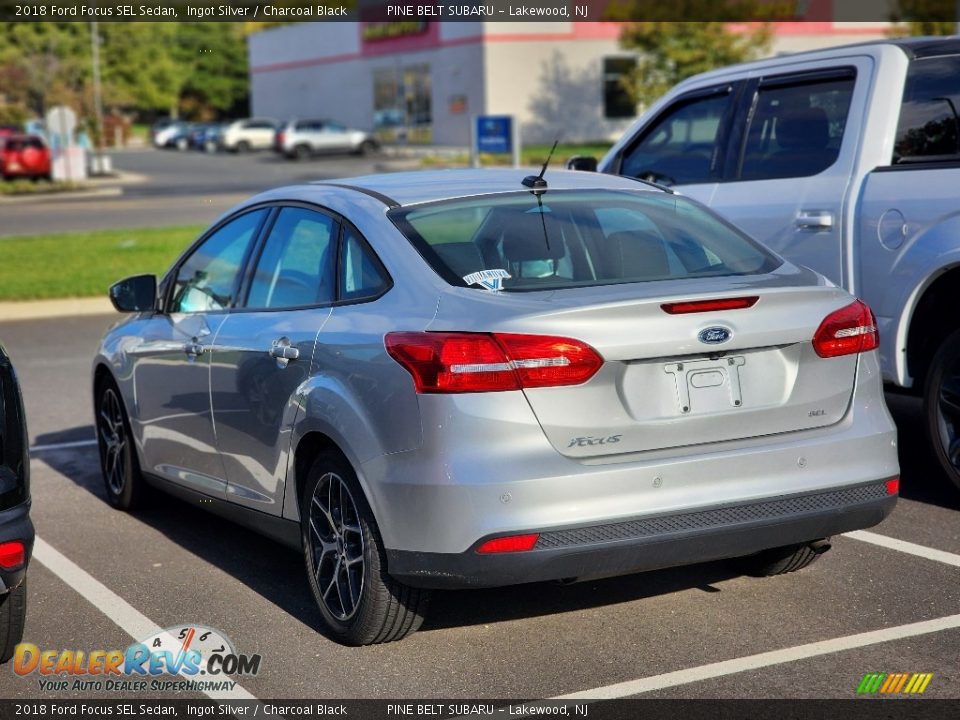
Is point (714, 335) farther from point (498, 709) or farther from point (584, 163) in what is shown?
point (584, 163)

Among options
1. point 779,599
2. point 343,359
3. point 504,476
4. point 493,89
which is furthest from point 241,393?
point 493,89

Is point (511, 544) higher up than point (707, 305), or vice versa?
point (707, 305)

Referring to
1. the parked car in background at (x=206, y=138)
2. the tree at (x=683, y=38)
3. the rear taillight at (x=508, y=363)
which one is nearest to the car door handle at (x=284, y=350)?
the rear taillight at (x=508, y=363)

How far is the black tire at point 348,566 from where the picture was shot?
462 cm

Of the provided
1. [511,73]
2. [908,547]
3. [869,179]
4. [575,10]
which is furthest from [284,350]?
[511,73]

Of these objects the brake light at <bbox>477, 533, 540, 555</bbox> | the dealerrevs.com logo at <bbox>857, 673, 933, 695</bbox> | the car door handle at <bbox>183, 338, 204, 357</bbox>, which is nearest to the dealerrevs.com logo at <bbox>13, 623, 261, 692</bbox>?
the brake light at <bbox>477, 533, 540, 555</bbox>

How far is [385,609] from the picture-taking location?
4668mm

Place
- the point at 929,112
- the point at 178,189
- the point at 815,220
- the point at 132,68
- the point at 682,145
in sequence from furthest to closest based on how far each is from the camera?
1. the point at 132,68
2. the point at 178,189
3. the point at 682,145
4. the point at 815,220
5. the point at 929,112

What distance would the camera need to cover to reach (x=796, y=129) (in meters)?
7.33

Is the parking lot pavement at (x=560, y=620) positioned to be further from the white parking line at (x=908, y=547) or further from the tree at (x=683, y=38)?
the tree at (x=683, y=38)

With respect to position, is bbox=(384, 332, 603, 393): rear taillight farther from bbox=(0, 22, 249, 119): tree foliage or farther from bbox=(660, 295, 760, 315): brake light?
bbox=(0, 22, 249, 119): tree foliage

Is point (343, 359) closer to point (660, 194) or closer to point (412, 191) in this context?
point (412, 191)

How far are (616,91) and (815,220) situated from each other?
51.5 meters

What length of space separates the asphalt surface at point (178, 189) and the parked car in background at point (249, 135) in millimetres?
764
